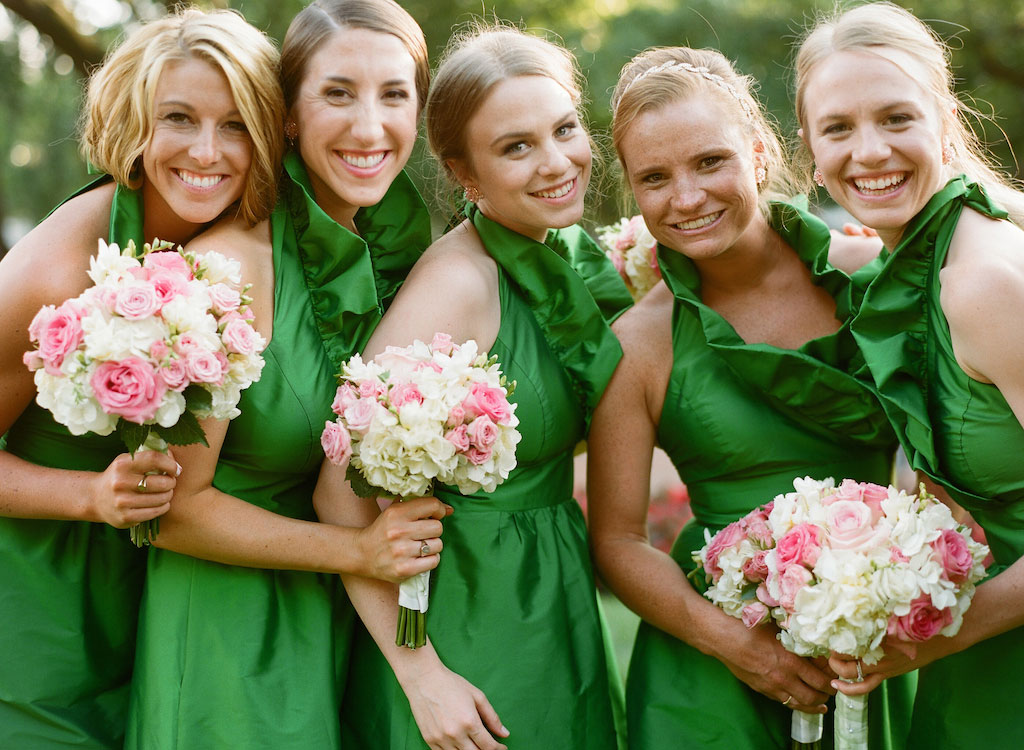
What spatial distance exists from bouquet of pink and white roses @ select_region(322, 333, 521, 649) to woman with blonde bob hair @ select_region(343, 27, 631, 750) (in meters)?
0.40

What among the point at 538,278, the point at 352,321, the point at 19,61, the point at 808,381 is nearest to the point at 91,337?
the point at 352,321

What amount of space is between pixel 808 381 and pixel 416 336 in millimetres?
1395

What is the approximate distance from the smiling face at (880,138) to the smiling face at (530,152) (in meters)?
0.87

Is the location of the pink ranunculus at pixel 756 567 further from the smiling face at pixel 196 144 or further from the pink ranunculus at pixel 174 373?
the smiling face at pixel 196 144

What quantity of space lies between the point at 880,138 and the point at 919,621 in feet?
4.99

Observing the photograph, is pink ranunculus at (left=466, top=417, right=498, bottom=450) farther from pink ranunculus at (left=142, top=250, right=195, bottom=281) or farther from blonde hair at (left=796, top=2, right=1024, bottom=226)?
blonde hair at (left=796, top=2, right=1024, bottom=226)

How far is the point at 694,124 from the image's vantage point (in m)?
3.72

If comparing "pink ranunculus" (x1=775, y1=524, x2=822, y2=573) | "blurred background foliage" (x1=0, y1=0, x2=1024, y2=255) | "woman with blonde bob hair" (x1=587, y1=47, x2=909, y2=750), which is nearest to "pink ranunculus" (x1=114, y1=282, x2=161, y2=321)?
"woman with blonde bob hair" (x1=587, y1=47, x2=909, y2=750)

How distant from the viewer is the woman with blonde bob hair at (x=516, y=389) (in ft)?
11.2

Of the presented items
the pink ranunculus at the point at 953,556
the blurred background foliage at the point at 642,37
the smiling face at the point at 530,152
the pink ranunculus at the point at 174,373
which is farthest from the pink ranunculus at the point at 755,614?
the blurred background foliage at the point at 642,37

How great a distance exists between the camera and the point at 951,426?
3.28m

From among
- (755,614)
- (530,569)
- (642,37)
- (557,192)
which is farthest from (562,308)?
(642,37)

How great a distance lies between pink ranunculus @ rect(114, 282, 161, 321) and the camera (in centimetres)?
264

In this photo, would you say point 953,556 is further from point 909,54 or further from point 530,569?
point 909,54
